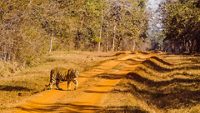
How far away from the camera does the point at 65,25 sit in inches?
2360

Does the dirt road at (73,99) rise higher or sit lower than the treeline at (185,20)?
lower

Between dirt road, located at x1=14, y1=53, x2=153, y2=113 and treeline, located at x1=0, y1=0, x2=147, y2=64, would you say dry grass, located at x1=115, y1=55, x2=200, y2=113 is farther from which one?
treeline, located at x1=0, y1=0, x2=147, y2=64

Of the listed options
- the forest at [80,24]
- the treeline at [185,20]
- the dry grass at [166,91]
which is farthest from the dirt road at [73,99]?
the treeline at [185,20]

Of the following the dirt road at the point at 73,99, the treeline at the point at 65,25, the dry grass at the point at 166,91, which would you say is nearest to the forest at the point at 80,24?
the treeline at the point at 65,25

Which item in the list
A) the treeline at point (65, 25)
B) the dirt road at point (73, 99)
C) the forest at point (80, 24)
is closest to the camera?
the dirt road at point (73, 99)

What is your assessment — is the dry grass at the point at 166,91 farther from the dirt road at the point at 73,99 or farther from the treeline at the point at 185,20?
the treeline at the point at 185,20

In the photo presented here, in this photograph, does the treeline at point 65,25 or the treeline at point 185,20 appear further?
the treeline at point 185,20

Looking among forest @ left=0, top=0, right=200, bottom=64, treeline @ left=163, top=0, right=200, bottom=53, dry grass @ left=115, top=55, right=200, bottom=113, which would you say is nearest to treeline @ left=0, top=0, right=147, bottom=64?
forest @ left=0, top=0, right=200, bottom=64

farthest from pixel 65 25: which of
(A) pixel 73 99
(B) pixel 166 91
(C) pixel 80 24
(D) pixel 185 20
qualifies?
(A) pixel 73 99

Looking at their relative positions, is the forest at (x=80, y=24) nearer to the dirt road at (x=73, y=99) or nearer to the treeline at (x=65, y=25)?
the treeline at (x=65, y=25)

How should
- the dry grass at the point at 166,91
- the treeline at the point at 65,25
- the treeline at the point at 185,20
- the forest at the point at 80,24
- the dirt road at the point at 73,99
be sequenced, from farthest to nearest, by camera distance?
the treeline at the point at 185,20 < the forest at the point at 80,24 < the treeline at the point at 65,25 < the dry grass at the point at 166,91 < the dirt road at the point at 73,99

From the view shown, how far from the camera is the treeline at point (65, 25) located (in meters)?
30.3

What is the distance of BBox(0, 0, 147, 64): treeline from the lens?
99.3 feet

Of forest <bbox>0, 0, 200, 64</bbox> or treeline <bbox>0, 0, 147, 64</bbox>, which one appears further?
forest <bbox>0, 0, 200, 64</bbox>
